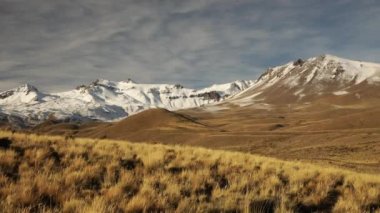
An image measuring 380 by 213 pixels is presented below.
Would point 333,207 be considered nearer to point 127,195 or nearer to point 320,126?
point 127,195

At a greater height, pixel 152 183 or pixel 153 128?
pixel 152 183

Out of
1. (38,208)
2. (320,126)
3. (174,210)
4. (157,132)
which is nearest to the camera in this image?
(38,208)

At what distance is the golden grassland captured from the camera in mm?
9484

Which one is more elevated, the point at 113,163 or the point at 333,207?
the point at 113,163

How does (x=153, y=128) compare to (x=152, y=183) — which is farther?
(x=153, y=128)

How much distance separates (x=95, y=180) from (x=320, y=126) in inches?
5708

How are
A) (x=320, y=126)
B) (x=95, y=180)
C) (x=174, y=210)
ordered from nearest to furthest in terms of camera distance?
(x=174, y=210), (x=95, y=180), (x=320, y=126)

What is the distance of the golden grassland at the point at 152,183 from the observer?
373 inches

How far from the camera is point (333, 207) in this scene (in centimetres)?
1196

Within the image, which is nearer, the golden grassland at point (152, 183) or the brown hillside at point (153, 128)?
the golden grassland at point (152, 183)

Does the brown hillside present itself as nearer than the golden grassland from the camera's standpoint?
No

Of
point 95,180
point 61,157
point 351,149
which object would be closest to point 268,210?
point 95,180

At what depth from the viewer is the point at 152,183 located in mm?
11656

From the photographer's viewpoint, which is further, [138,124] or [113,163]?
[138,124]
